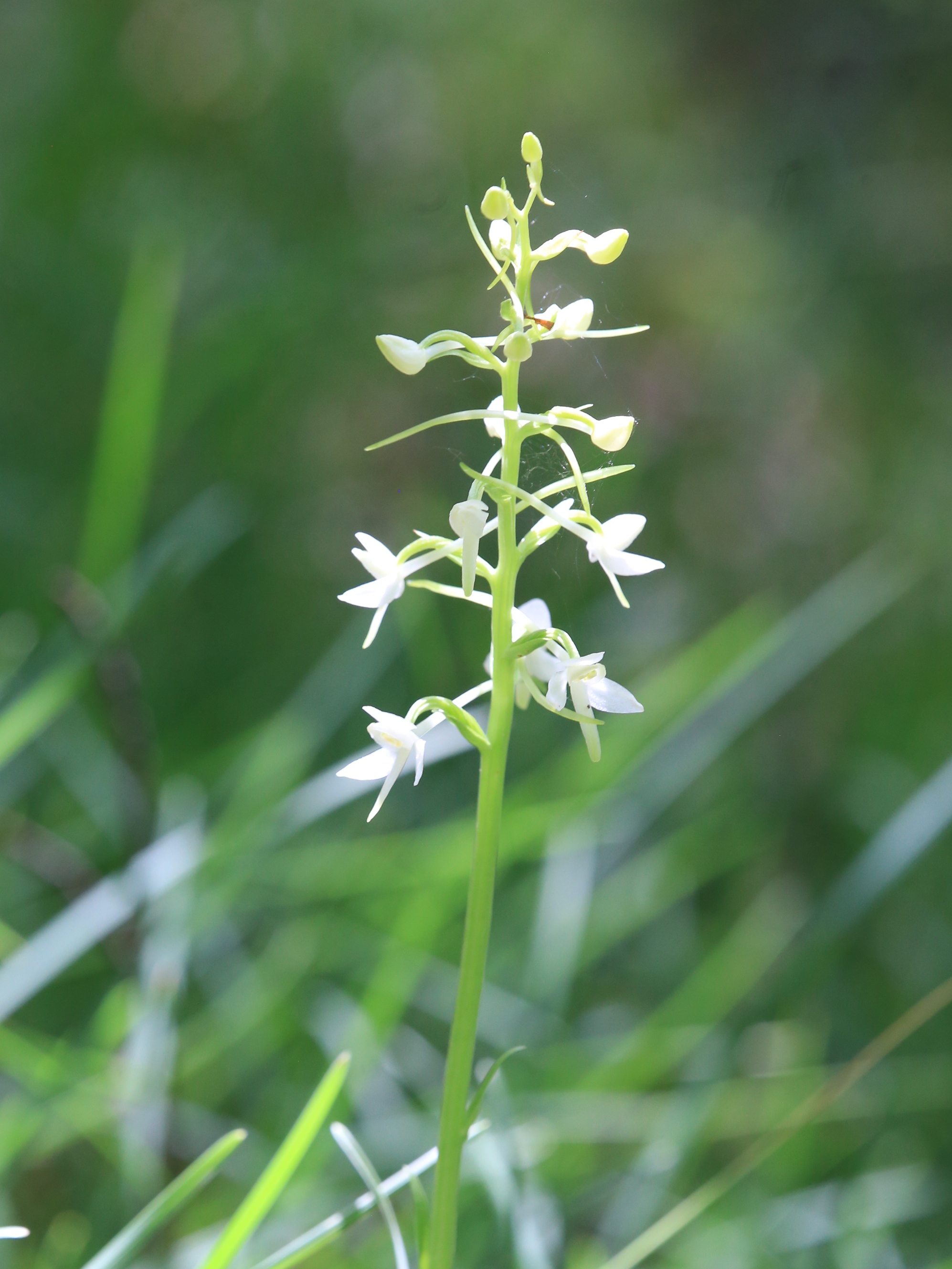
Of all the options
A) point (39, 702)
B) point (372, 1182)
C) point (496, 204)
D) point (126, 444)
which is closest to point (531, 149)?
point (496, 204)

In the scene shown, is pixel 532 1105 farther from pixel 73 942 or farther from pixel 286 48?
pixel 286 48

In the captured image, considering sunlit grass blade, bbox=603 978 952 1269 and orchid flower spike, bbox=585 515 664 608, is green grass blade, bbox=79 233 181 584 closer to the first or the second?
orchid flower spike, bbox=585 515 664 608

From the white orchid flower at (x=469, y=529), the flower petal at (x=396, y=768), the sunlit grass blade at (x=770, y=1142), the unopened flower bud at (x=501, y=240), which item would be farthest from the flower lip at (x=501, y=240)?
the sunlit grass blade at (x=770, y=1142)

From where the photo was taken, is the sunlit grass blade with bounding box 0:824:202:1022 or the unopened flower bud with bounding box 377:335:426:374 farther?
the sunlit grass blade with bounding box 0:824:202:1022

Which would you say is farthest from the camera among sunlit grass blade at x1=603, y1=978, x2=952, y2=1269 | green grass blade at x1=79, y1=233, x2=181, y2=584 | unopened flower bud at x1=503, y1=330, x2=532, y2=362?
green grass blade at x1=79, y1=233, x2=181, y2=584

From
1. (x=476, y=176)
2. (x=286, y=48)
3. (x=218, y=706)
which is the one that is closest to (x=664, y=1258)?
(x=218, y=706)

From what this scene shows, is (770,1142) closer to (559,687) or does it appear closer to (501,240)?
(559,687)

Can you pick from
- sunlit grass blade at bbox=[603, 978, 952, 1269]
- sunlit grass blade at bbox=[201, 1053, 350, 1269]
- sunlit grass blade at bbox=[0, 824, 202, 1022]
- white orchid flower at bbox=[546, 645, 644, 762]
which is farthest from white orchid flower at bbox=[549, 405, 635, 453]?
sunlit grass blade at bbox=[0, 824, 202, 1022]
